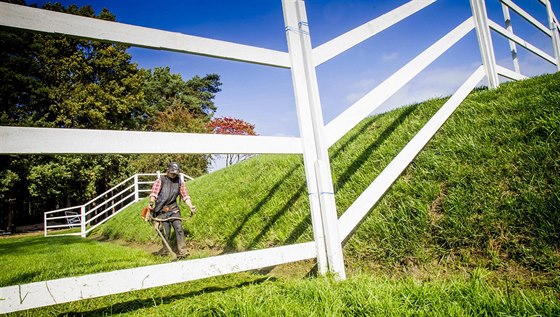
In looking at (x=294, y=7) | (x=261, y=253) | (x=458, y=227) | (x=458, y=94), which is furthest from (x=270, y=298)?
(x=458, y=94)

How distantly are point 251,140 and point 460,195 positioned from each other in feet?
5.53

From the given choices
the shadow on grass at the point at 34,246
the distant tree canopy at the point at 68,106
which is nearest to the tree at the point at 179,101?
the distant tree canopy at the point at 68,106

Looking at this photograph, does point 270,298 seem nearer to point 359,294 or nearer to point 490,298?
point 359,294

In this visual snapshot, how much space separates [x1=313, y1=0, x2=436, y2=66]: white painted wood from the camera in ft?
7.31

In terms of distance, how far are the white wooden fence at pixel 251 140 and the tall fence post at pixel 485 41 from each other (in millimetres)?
1308

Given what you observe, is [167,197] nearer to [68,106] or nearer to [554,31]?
[554,31]

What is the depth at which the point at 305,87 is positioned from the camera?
2.15 metres

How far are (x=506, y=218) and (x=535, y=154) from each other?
66 centimetres

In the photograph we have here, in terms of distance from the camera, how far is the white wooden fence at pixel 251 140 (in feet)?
4.27

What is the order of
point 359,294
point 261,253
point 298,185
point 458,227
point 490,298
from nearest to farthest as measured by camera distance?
point 490,298 → point 359,294 → point 261,253 → point 458,227 → point 298,185

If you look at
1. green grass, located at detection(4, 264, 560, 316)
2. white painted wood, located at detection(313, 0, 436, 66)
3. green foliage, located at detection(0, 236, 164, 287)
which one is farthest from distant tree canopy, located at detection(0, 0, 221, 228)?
green grass, located at detection(4, 264, 560, 316)

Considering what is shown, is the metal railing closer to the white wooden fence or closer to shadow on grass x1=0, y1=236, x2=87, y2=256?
shadow on grass x1=0, y1=236, x2=87, y2=256

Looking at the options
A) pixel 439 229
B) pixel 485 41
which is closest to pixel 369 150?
pixel 439 229

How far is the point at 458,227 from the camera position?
2117 millimetres
